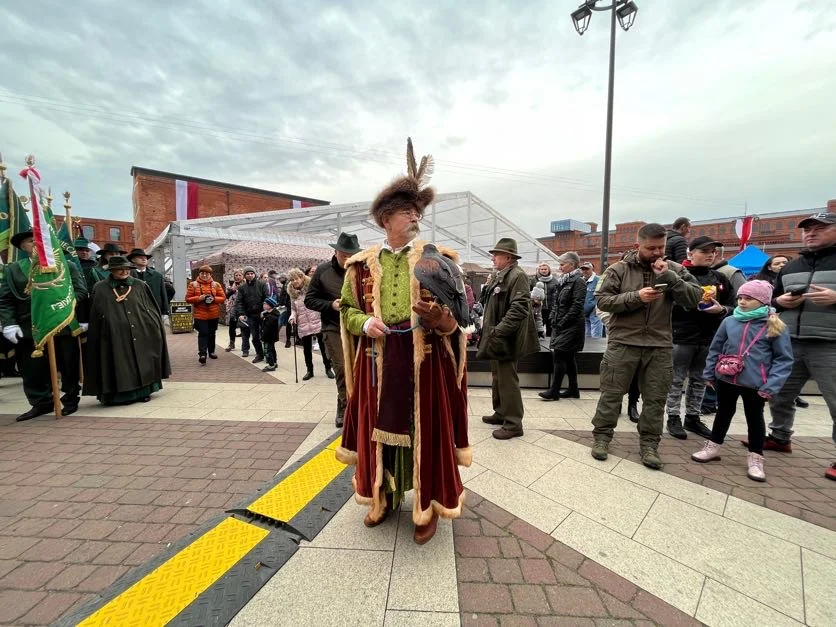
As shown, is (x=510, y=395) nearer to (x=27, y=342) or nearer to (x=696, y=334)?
(x=696, y=334)

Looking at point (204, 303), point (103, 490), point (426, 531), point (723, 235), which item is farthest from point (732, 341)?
point (723, 235)

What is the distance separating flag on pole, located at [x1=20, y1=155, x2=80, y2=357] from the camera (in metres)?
3.97

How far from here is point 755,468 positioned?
2941 mm

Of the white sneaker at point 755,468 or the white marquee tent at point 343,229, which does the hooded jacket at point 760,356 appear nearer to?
the white sneaker at point 755,468

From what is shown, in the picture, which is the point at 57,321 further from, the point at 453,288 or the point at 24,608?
the point at 453,288

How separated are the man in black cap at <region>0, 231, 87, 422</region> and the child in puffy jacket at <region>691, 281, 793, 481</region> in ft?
23.5

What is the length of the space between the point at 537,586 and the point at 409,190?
218 centimetres

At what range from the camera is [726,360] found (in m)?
3.07

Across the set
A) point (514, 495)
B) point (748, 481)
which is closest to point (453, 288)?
point (514, 495)

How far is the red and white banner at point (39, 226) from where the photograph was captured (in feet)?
12.8

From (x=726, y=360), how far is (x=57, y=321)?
22.6ft

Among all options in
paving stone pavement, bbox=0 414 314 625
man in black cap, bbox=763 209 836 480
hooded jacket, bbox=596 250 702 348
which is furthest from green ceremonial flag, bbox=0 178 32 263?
man in black cap, bbox=763 209 836 480

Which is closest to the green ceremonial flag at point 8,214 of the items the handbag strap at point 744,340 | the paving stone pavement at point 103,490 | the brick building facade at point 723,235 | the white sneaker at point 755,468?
the paving stone pavement at point 103,490

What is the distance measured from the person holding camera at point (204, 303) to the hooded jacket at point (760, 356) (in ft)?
26.5
